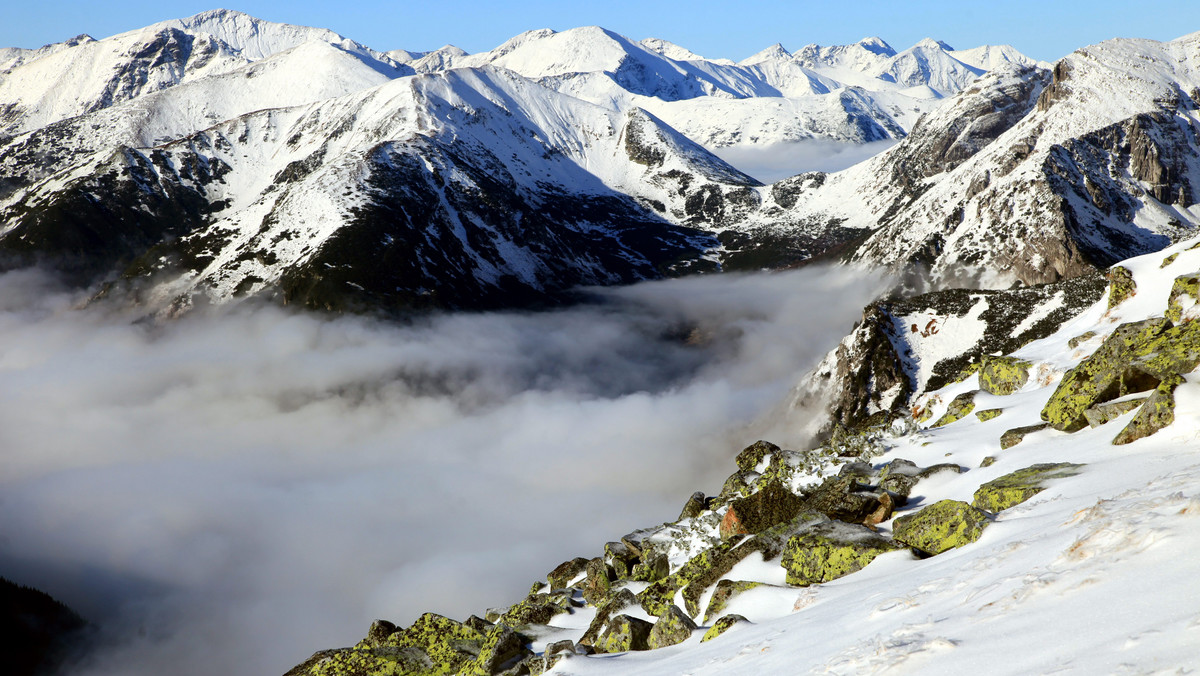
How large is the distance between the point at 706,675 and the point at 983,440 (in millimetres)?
16665

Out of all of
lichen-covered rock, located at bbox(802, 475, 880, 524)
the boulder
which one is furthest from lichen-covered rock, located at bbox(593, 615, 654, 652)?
lichen-covered rock, located at bbox(802, 475, 880, 524)

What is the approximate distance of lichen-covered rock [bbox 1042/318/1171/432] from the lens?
19.3m

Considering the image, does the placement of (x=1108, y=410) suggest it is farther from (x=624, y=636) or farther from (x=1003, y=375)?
(x=1003, y=375)

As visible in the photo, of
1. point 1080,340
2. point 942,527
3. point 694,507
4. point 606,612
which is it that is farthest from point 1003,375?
point 606,612

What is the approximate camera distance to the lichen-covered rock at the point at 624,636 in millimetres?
17266

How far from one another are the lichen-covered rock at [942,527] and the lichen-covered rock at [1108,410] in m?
6.84

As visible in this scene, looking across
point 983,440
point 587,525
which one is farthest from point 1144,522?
point 587,525

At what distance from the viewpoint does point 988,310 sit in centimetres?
→ 9069

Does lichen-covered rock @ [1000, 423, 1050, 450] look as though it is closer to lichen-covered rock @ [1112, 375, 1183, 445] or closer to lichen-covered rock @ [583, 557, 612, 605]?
lichen-covered rock @ [1112, 375, 1183, 445]

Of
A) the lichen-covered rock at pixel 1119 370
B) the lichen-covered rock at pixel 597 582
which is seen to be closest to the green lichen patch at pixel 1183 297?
the lichen-covered rock at pixel 1119 370

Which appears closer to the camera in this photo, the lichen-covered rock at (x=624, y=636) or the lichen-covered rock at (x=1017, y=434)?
the lichen-covered rock at (x=624, y=636)

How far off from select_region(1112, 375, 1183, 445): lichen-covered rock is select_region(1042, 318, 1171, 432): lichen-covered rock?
240 centimetres

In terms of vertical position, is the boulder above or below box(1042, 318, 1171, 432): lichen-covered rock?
below

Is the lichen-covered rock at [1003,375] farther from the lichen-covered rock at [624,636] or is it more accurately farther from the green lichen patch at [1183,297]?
the lichen-covered rock at [624,636]
